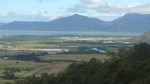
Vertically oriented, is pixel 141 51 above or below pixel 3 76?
above

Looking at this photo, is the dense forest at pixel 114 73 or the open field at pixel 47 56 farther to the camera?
the open field at pixel 47 56

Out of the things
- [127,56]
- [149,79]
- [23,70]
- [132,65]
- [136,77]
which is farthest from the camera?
[23,70]

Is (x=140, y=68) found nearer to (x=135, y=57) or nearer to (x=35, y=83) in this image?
(x=135, y=57)

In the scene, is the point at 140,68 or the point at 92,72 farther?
the point at 92,72

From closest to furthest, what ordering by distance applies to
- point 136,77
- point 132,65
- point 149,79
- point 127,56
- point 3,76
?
point 149,79 < point 136,77 < point 132,65 < point 127,56 < point 3,76

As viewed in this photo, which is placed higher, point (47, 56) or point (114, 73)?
point (114, 73)

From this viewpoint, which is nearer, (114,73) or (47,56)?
(114,73)

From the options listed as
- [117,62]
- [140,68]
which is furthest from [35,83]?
[140,68]

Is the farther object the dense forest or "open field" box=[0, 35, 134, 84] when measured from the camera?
"open field" box=[0, 35, 134, 84]
